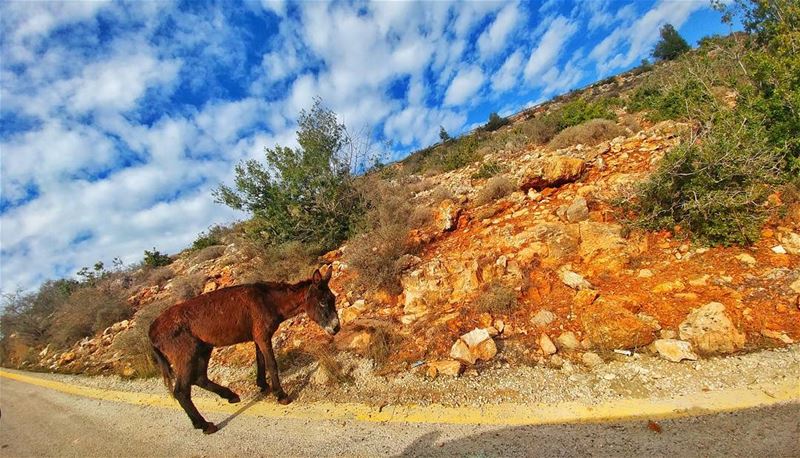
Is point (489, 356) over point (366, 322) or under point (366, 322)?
under

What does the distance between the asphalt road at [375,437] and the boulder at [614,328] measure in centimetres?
121

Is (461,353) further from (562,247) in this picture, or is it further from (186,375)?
(186,375)

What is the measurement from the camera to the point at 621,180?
6.98m

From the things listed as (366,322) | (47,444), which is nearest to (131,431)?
(47,444)

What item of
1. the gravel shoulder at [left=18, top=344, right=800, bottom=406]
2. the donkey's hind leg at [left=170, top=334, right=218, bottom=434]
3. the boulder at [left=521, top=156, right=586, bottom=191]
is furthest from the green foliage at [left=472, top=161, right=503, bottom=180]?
the donkey's hind leg at [left=170, top=334, right=218, bottom=434]

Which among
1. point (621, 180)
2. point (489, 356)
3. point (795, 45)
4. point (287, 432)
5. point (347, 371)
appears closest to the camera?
point (287, 432)

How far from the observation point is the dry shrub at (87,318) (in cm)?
1122

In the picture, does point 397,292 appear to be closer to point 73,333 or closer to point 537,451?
point 537,451

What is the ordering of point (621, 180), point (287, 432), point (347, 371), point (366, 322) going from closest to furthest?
point (287, 432), point (347, 371), point (366, 322), point (621, 180)

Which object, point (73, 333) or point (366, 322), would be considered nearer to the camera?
point (366, 322)

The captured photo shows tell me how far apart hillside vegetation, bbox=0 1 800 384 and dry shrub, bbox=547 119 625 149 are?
7cm

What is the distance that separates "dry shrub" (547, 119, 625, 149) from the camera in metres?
10.8

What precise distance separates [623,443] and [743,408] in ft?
3.62

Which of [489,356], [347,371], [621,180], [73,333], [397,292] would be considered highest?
[73,333]
